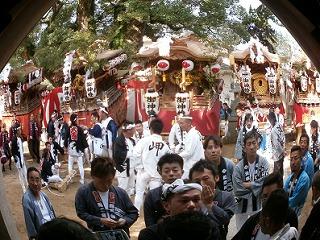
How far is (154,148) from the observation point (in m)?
8.77

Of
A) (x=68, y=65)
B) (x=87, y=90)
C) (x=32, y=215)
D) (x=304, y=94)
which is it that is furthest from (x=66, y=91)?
(x=32, y=215)

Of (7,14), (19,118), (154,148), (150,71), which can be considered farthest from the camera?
(19,118)

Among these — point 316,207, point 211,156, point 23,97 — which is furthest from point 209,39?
point 316,207

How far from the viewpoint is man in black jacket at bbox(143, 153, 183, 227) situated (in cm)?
→ 394

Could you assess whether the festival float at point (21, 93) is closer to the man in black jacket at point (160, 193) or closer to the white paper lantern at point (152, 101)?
the white paper lantern at point (152, 101)

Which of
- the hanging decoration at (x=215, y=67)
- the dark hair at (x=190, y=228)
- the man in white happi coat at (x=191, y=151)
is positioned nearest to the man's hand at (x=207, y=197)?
the dark hair at (x=190, y=228)

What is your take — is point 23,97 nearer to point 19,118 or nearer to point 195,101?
point 19,118

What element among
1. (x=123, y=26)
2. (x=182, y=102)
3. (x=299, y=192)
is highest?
(x=123, y=26)

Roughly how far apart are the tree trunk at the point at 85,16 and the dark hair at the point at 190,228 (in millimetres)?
17600

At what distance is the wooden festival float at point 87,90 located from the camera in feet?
59.3

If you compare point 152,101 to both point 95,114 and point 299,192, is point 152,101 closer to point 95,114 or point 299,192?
point 95,114

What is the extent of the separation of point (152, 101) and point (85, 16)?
13.2 feet

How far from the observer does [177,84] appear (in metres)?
19.0

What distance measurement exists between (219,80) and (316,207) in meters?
16.1
